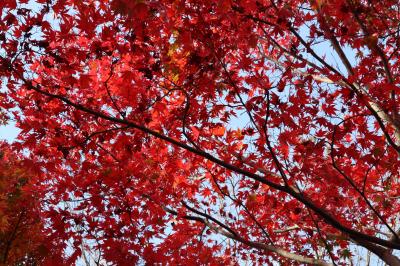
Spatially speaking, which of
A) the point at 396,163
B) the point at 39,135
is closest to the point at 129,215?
the point at 39,135

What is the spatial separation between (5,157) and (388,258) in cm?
1236

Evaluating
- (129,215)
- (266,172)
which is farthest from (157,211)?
(266,172)

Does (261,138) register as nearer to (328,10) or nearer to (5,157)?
(328,10)

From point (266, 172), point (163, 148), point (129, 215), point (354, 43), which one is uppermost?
point (354, 43)

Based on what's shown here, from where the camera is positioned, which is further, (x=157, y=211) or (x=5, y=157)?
(x=5, y=157)

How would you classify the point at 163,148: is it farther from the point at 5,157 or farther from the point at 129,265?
the point at 5,157

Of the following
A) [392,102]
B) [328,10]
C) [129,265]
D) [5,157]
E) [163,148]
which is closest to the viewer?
[328,10]

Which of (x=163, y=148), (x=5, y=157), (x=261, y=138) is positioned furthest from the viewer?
(x=5, y=157)

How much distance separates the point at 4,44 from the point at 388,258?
5404 millimetres

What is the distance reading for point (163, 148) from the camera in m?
6.69

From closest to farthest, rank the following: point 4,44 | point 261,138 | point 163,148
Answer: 1. point 4,44
2. point 261,138
3. point 163,148

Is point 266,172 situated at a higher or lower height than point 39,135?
higher

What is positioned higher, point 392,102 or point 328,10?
point 328,10

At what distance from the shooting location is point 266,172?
618cm
